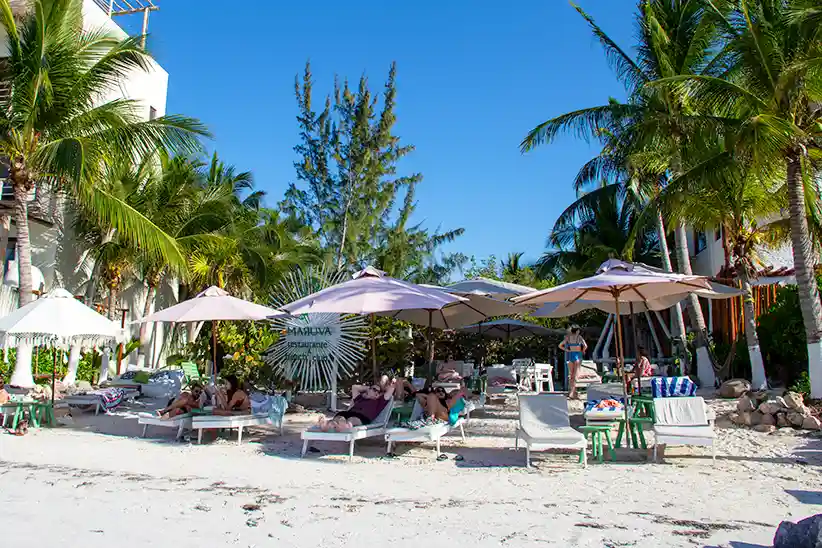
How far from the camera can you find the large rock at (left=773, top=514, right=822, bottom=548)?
3.98 metres

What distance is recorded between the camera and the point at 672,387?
939cm

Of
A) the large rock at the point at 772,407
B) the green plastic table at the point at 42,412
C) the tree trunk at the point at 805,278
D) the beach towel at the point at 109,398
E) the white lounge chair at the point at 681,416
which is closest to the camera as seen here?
the white lounge chair at the point at 681,416

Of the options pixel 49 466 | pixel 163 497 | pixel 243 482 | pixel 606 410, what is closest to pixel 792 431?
pixel 606 410

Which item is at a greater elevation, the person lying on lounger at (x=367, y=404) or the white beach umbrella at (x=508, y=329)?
the white beach umbrella at (x=508, y=329)

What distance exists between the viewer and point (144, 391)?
1480 cm

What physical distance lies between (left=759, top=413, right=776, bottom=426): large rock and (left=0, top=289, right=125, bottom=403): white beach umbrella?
10065 millimetres

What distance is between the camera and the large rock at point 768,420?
9.59 meters

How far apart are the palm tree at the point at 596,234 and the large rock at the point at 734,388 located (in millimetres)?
9263

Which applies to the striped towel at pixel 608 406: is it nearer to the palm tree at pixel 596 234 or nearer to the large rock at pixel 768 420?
the large rock at pixel 768 420

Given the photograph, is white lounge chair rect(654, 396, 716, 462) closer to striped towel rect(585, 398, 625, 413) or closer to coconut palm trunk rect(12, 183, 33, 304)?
striped towel rect(585, 398, 625, 413)

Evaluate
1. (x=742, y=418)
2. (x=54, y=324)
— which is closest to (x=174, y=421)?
(x=54, y=324)

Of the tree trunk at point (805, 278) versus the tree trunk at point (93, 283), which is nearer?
the tree trunk at point (805, 278)

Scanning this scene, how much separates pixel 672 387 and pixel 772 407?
5.59 ft

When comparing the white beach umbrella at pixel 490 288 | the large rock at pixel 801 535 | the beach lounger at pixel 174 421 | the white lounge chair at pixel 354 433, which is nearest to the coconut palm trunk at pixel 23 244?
the beach lounger at pixel 174 421
